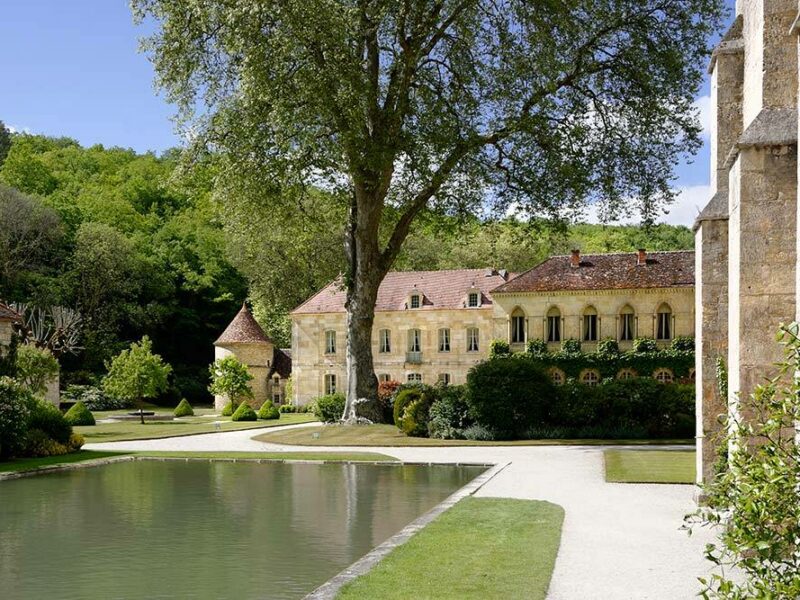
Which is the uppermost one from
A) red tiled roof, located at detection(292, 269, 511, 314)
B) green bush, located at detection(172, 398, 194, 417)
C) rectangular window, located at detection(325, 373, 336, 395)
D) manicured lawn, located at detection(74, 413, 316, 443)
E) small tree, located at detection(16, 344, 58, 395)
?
red tiled roof, located at detection(292, 269, 511, 314)

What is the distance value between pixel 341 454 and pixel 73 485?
754cm

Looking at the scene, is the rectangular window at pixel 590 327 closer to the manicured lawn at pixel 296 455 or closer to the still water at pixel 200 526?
the manicured lawn at pixel 296 455

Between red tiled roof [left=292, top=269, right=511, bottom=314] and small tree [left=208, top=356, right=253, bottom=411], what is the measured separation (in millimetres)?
5532

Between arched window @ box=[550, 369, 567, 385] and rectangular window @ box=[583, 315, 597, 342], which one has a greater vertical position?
rectangular window @ box=[583, 315, 597, 342]

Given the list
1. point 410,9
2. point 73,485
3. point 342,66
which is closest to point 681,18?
point 410,9

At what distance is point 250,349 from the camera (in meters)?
54.0

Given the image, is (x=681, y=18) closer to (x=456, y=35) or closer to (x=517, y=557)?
A: (x=456, y=35)

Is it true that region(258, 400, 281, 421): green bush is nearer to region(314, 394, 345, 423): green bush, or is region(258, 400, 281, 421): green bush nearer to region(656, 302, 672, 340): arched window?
region(314, 394, 345, 423): green bush

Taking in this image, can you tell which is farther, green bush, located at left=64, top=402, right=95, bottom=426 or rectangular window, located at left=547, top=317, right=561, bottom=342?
rectangular window, located at left=547, top=317, right=561, bottom=342

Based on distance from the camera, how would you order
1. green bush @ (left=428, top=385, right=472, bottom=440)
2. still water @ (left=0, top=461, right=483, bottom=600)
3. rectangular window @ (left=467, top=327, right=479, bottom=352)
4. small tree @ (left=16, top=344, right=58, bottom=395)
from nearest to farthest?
1. still water @ (left=0, top=461, right=483, bottom=600)
2. small tree @ (left=16, top=344, right=58, bottom=395)
3. green bush @ (left=428, top=385, right=472, bottom=440)
4. rectangular window @ (left=467, top=327, right=479, bottom=352)

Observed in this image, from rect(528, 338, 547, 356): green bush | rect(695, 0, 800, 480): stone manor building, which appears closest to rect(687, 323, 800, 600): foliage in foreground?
rect(695, 0, 800, 480): stone manor building

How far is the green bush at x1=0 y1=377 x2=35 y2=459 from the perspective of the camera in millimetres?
20953

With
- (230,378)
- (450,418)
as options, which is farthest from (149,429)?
(450,418)

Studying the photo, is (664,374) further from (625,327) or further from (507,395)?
(507,395)
